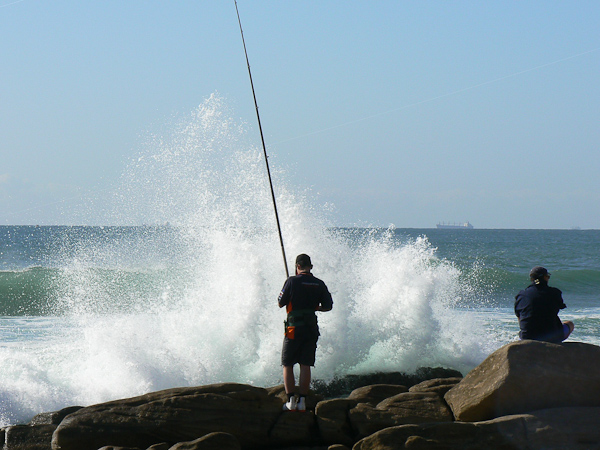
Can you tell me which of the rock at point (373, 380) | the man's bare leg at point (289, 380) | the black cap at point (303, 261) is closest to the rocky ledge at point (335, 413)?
the man's bare leg at point (289, 380)

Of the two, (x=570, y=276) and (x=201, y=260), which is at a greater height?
(x=201, y=260)

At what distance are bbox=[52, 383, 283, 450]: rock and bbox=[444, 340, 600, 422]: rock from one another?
1789 millimetres

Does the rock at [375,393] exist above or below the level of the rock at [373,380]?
above

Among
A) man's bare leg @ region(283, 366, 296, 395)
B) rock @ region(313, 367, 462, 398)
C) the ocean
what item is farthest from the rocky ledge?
rock @ region(313, 367, 462, 398)

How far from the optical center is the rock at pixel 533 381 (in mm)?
5359

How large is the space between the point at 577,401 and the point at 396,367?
4.10 metres

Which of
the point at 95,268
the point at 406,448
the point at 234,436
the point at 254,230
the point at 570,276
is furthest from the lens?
the point at 570,276

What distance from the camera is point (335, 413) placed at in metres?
5.59

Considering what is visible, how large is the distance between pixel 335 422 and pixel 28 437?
2.86m

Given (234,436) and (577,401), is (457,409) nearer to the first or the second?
(577,401)

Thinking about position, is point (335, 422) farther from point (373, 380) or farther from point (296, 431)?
point (373, 380)

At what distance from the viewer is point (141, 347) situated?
347 inches

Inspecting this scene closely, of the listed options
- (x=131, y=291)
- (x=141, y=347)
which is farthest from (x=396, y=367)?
(x=131, y=291)

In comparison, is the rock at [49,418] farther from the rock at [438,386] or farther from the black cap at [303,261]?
the rock at [438,386]
